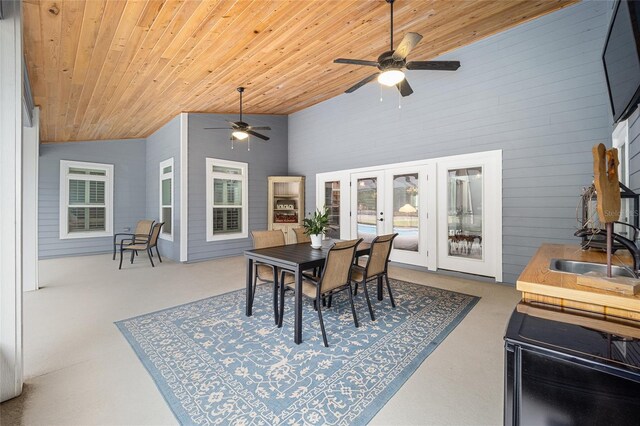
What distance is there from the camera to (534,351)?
948mm

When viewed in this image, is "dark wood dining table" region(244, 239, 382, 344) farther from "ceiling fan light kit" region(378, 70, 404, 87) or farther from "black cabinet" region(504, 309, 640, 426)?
"ceiling fan light kit" region(378, 70, 404, 87)

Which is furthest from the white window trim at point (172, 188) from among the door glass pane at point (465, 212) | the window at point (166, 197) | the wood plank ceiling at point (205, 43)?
the door glass pane at point (465, 212)

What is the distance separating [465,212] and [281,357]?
153 inches

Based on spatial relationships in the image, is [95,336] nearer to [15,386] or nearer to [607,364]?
[15,386]

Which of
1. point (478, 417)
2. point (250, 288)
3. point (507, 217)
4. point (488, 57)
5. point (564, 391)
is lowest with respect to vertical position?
point (478, 417)

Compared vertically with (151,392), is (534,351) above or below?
above

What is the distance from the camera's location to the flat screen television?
61.0 inches

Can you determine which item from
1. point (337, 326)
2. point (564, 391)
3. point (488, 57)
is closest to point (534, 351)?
point (564, 391)

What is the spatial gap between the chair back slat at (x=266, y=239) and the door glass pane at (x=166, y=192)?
3999 mm

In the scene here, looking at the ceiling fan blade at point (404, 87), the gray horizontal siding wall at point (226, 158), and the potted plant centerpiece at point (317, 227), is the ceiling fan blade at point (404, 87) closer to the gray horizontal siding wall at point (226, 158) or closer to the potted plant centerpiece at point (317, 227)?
the potted plant centerpiece at point (317, 227)

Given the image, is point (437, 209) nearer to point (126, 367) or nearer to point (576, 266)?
point (576, 266)

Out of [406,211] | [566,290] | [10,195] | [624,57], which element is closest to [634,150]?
[624,57]

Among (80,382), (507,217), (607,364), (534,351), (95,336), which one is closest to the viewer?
(607,364)

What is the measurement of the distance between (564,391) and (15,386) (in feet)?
9.77
